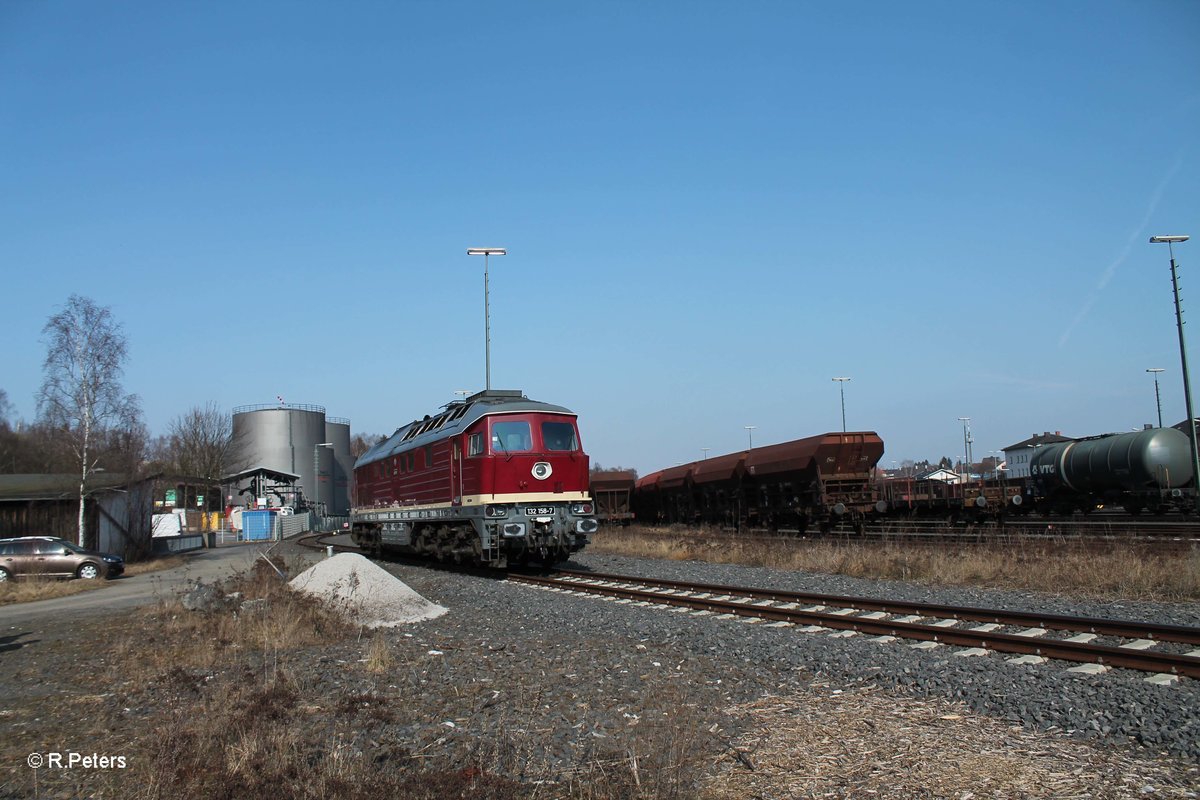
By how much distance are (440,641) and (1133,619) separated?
8806 millimetres

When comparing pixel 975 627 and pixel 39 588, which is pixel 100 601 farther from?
pixel 975 627

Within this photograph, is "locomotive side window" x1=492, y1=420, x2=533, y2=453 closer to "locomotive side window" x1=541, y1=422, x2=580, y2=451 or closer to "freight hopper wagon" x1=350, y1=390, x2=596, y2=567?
"freight hopper wagon" x1=350, y1=390, x2=596, y2=567

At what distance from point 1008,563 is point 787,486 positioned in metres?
12.8

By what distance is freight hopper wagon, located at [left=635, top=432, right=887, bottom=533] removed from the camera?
26094mm

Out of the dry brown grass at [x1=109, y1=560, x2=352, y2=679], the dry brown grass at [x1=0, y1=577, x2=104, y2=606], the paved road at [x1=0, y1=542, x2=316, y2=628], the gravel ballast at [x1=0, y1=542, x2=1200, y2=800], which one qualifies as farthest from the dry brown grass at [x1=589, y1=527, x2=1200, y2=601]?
the dry brown grass at [x1=0, y1=577, x2=104, y2=606]

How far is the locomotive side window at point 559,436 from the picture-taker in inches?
695

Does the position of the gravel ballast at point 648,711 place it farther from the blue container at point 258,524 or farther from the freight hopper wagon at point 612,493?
the blue container at point 258,524

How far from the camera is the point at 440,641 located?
1064cm

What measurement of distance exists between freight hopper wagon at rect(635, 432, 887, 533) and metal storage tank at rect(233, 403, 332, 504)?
56.1m

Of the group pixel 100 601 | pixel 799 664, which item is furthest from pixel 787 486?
pixel 799 664

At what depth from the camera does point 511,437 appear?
1727 cm

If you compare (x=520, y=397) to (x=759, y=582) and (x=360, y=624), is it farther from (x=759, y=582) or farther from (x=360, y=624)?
(x=360, y=624)

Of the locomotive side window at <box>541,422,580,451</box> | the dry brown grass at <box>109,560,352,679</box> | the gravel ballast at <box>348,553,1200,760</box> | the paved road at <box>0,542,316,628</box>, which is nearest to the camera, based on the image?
the gravel ballast at <box>348,553,1200,760</box>

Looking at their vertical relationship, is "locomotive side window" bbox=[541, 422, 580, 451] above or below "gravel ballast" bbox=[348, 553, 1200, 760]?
above
